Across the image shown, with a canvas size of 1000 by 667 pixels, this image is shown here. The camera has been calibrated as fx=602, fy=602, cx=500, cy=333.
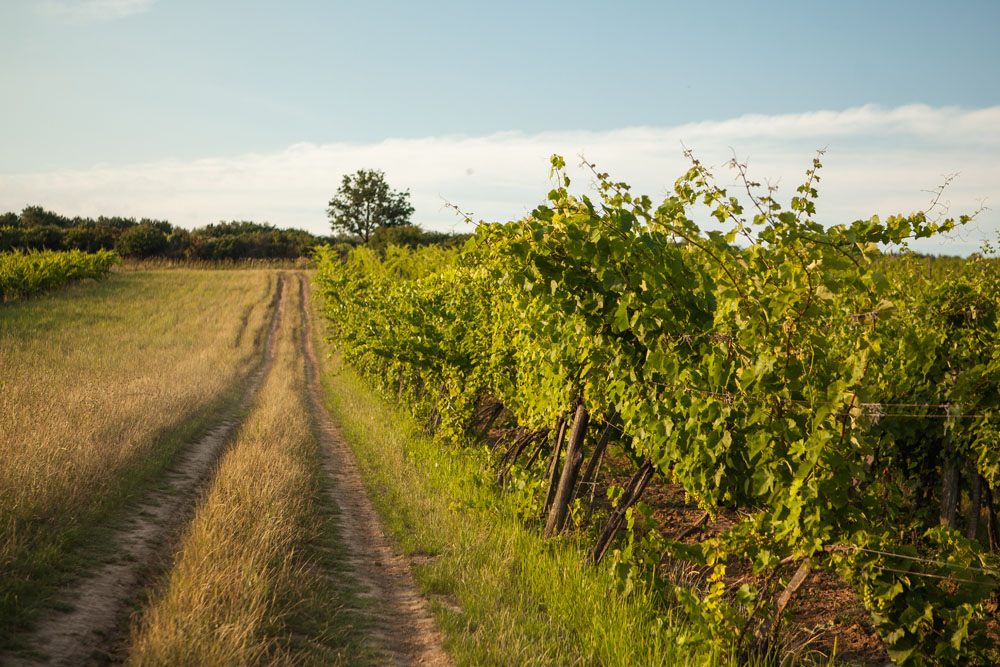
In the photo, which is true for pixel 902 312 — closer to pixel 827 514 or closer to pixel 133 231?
pixel 827 514

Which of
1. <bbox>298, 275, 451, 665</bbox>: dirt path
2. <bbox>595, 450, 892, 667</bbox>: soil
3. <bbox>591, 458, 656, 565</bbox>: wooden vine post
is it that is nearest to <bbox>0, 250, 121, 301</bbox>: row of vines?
<bbox>298, 275, 451, 665</bbox>: dirt path

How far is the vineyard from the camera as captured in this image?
128 inches

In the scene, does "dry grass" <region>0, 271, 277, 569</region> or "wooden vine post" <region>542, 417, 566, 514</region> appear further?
"wooden vine post" <region>542, 417, 566, 514</region>

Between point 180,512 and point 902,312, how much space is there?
294 inches

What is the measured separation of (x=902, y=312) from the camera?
524cm

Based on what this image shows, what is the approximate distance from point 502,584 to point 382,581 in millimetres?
1218

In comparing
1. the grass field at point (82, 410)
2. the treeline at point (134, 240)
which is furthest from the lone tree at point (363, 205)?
the grass field at point (82, 410)

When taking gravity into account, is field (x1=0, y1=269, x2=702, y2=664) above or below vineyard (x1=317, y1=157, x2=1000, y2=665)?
below

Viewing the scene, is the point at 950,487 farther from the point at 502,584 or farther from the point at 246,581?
the point at 246,581

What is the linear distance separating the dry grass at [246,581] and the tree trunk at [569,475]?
2.21 metres

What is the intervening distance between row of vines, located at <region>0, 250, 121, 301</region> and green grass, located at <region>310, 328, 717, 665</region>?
1197 inches

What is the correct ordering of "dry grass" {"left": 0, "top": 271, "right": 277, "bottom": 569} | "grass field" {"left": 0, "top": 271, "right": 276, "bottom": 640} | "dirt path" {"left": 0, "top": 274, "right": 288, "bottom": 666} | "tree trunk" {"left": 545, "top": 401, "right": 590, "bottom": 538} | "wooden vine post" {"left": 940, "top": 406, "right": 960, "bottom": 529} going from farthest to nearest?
1. "wooden vine post" {"left": 940, "top": 406, "right": 960, "bottom": 529}
2. "tree trunk" {"left": 545, "top": 401, "right": 590, "bottom": 538}
3. "dry grass" {"left": 0, "top": 271, "right": 277, "bottom": 569}
4. "grass field" {"left": 0, "top": 271, "right": 276, "bottom": 640}
5. "dirt path" {"left": 0, "top": 274, "right": 288, "bottom": 666}

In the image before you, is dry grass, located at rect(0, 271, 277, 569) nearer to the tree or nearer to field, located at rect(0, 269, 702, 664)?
field, located at rect(0, 269, 702, 664)

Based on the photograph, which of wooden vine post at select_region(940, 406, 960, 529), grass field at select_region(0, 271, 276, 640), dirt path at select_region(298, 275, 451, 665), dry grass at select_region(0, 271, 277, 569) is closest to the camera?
dirt path at select_region(298, 275, 451, 665)
